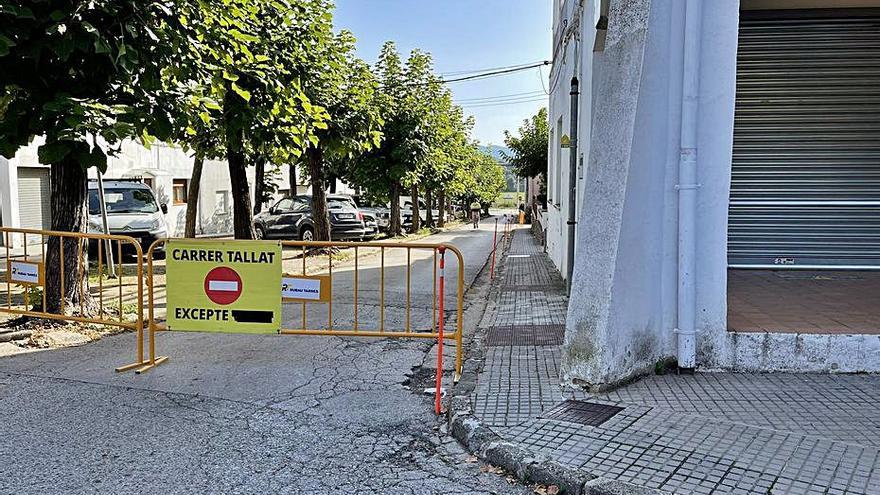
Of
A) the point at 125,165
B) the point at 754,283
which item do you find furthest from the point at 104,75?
the point at 125,165

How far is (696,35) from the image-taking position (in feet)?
19.0

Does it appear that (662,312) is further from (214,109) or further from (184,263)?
(214,109)

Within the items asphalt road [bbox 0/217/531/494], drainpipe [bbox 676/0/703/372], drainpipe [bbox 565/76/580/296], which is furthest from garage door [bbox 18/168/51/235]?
drainpipe [bbox 676/0/703/372]

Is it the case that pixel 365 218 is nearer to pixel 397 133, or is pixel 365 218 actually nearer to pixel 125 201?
pixel 397 133

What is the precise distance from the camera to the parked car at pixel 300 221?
72.5 feet

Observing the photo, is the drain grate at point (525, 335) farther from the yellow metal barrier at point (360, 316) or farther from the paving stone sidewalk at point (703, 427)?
the paving stone sidewalk at point (703, 427)

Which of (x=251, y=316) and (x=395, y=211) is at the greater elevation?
(x=395, y=211)

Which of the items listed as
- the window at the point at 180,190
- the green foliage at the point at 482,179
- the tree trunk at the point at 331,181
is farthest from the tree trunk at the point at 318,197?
the green foliage at the point at 482,179

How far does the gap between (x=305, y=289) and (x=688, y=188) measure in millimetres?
3692

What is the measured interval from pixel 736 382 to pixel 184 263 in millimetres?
5238

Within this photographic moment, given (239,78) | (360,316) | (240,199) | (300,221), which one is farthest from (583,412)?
(300,221)

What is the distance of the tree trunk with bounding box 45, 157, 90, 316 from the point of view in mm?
8281

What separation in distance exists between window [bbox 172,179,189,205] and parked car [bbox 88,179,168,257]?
1111 cm

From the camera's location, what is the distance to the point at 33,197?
2150cm
